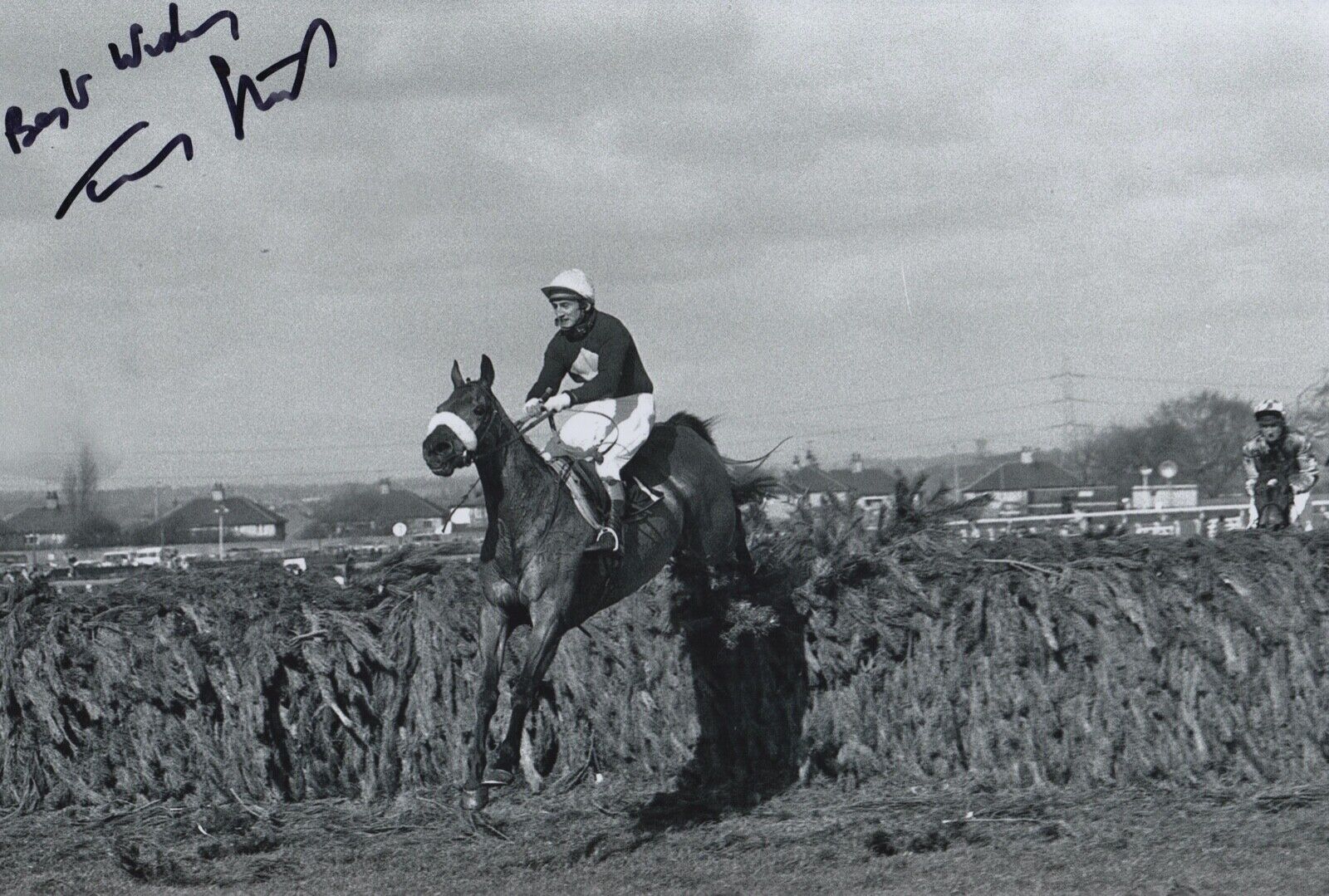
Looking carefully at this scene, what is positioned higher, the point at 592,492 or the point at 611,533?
the point at 592,492

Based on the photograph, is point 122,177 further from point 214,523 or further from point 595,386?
point 214,523

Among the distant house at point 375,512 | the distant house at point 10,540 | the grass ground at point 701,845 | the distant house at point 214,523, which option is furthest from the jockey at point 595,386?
the distant house at point 214,523

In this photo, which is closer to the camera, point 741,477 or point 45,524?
point 741,477

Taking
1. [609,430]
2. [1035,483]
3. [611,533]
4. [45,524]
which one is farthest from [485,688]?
[1035,483]

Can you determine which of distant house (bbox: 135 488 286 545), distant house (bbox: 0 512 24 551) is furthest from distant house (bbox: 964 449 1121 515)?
distant house (bbox: 0 512 24 551)

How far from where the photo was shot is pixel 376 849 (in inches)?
343

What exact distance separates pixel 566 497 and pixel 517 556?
473 mm

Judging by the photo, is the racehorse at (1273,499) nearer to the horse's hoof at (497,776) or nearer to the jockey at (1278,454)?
the jockey at (1278,454)

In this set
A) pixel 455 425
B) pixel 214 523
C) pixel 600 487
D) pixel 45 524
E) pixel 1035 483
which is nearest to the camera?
pixel 455 425

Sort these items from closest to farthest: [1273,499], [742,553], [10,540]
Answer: [742,553] → [1273,499] → [10,540]

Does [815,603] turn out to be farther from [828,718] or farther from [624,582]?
[624,582]

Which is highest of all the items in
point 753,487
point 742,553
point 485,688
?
point 753,487

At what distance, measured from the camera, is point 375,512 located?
55.4 meters

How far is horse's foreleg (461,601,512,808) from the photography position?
871 cm
